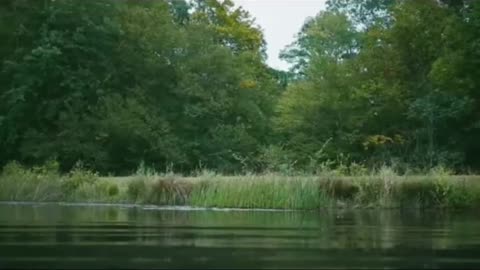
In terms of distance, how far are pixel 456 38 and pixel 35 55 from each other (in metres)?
23.3

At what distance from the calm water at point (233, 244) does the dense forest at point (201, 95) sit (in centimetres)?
3055

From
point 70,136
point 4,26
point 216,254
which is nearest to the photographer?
point 216,254

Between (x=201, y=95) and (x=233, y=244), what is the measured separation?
4182 cm

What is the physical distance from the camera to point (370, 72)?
54.0 m

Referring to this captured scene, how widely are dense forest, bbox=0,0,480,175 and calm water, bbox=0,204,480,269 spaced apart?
30.5 m

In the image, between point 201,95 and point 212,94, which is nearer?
point 201,95

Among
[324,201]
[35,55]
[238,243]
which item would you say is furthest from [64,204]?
[35,55]

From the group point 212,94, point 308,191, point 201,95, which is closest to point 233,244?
point 308,191

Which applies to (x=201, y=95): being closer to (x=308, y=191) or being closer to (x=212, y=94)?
(x=212, y=94)

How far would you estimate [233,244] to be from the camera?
1258 cm

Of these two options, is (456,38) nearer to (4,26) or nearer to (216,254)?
(4,26)

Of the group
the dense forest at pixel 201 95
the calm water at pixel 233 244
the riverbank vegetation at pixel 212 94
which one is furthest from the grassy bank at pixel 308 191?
the dense forest at pixel 201 95

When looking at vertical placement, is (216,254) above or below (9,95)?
below

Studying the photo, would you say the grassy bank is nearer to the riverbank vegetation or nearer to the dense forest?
the riverbank vegetation
